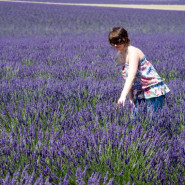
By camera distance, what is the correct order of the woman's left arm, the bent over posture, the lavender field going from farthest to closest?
the bent over posture
the woman's left arm
the lavender field

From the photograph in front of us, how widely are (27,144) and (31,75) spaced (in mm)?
2840

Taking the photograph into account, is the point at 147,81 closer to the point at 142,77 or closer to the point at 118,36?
the point at 142,77

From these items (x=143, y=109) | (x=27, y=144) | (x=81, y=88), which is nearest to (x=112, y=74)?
(x=81, y=88)

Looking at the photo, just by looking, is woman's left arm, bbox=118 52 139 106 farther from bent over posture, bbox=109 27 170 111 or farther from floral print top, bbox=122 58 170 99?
floral print top, bbox=122 58 170 99

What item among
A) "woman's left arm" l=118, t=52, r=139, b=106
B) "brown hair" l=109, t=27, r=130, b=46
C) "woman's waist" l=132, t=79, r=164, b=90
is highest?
Answer: "brown hair" l=109, t=27, r=130, b=46

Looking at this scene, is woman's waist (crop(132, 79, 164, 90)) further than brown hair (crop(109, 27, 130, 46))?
Yes

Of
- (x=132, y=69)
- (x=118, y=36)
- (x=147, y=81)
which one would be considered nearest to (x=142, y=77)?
(x=147, y=81)

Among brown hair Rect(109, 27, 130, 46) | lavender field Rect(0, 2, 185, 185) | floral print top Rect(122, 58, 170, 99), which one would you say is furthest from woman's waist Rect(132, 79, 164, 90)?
brown hair Rect(109, 27, 130, 46)

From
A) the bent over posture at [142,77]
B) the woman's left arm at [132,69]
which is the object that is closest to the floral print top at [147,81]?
the bent over posture at [142,77]

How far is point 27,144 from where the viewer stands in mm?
1577

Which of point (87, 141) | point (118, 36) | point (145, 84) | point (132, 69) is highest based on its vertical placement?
point (118, 36)

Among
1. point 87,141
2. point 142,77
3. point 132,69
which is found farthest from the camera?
point 142,77

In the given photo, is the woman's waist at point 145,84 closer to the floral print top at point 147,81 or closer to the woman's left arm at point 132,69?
the floral print top at point 147,81

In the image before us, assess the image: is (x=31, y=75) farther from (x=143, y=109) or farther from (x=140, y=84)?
(x=143, y=109)
